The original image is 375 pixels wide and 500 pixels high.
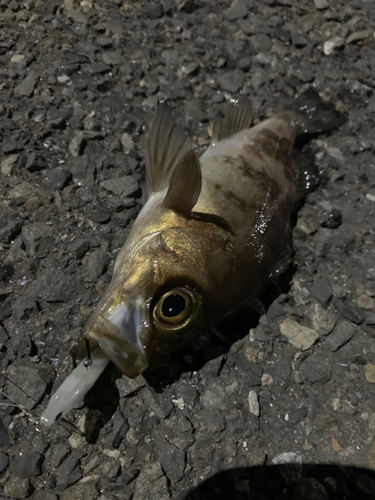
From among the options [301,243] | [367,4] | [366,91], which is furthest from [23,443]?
[367,4]

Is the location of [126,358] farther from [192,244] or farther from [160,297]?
[192,244]

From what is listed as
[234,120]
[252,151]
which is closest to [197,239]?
[252,151]

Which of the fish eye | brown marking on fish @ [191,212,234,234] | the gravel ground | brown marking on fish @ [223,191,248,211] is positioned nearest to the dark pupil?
the fish eye

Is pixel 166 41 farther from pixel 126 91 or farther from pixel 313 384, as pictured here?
pixel 313 384

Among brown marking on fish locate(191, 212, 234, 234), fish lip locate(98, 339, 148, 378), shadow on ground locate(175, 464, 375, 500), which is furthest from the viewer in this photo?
brown marking on fish locate(191, 212, 234, 234)

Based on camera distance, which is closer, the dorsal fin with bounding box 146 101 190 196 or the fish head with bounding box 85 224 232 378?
the fish head with bounding box 85 224 232 378

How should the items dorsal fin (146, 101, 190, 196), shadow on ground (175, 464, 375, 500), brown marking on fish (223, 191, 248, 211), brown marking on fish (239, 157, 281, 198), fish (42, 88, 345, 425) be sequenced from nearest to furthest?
fish (42, 88, 345, 425)
shadow on ground (175, 464, 375, 500)
brown marking on fish (223, 191, 248, 211)
brown marking on fish (239, 157, 281, 198)
dorsal fin (146, 101, 190, 196)

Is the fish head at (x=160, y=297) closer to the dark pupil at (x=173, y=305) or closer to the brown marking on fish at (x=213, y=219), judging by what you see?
the dark pupil at (x=173, y=305)

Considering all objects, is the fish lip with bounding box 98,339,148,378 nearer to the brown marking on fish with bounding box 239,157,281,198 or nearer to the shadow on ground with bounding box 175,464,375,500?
the shadow on ground with bounding box 175,464,375,500

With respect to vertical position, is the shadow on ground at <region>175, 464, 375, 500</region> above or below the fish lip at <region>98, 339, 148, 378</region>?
below
